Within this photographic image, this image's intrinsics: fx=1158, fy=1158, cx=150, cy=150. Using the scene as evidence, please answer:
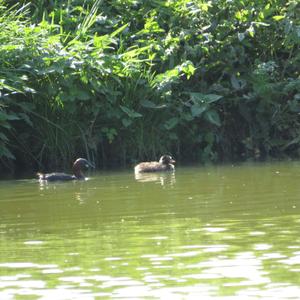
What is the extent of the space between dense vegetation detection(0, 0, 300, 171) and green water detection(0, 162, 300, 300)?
9.74 ft

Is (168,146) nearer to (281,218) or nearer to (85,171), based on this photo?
(85,171)

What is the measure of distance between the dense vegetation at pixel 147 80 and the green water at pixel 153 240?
2.97 metres

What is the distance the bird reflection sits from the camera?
15544 mm

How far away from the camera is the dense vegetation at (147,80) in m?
17.7

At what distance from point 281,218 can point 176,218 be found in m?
1.03

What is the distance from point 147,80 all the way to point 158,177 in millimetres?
3162

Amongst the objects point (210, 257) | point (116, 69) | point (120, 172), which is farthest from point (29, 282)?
point (116, 69)

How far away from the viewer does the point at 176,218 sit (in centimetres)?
1103

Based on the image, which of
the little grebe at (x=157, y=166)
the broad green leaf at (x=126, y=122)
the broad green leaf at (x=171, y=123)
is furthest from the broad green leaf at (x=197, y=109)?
the little grebe at (x=157, y=166)

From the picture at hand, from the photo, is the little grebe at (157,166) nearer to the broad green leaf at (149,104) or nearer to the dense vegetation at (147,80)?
the dense vegetation at (147,80)

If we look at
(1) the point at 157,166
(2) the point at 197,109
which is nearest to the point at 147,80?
(2) the point at 197,109

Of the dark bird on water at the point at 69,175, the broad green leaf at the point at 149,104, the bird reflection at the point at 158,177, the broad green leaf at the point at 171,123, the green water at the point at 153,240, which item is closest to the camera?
the green water at the point at 153,240

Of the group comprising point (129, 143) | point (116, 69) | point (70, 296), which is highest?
point (116, 69)

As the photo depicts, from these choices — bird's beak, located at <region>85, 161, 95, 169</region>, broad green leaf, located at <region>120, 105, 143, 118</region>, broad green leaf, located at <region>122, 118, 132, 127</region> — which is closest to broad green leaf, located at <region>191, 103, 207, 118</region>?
broad green leaf, located at <region>120, 105, 143, 118</region>
